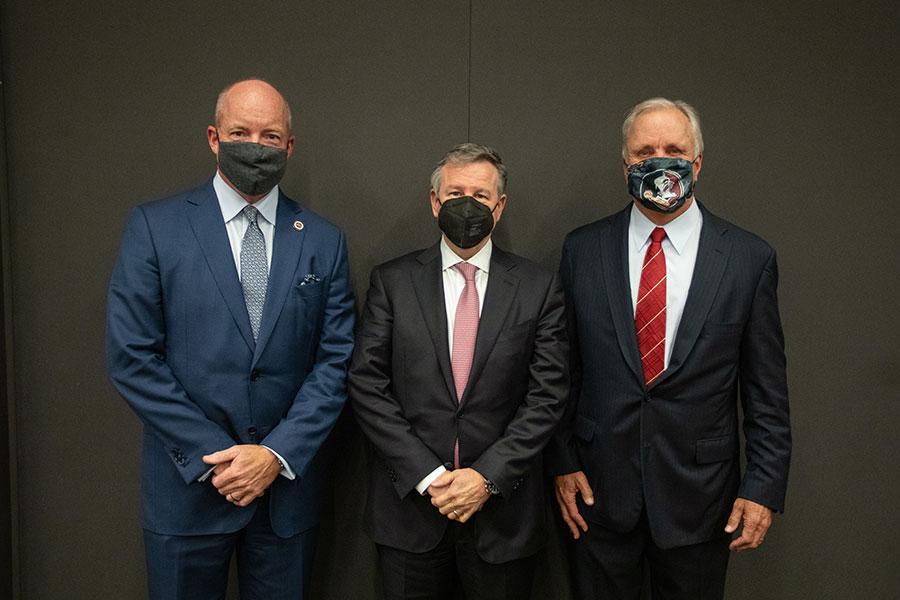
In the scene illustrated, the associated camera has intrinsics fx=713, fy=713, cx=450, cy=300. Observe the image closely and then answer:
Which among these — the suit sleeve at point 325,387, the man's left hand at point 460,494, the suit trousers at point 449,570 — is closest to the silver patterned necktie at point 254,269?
the suit sleeve at point 325,387

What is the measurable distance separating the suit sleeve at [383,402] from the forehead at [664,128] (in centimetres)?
86

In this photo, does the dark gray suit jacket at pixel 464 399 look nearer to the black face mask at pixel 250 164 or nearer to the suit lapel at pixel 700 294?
the suit lapel at pixel 700 294

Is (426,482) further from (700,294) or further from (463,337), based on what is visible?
(700,294)

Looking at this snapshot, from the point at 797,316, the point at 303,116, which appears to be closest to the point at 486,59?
the point at 303,116

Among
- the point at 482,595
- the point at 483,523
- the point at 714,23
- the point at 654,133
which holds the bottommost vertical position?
the point at 482,595

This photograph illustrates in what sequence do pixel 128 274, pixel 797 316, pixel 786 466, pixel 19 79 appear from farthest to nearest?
pixel 797 316
pixel 19 79
pixel 786 466
pixel 128 274

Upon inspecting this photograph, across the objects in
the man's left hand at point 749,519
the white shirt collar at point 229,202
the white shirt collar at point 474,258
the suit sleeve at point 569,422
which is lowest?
the man's left hand at point 749,519

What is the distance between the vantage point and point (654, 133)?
1991mm

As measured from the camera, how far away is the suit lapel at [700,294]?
1.96 metres

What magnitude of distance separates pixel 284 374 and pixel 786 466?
1458 mm

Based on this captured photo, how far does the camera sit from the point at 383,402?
1978 millimetres

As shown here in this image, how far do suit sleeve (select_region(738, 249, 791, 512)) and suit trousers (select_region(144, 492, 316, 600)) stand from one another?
132 cm

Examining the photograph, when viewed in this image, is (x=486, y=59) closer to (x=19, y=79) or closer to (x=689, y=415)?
(x=689, y=415)

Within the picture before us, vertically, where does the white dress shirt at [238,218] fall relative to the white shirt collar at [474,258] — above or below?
above
